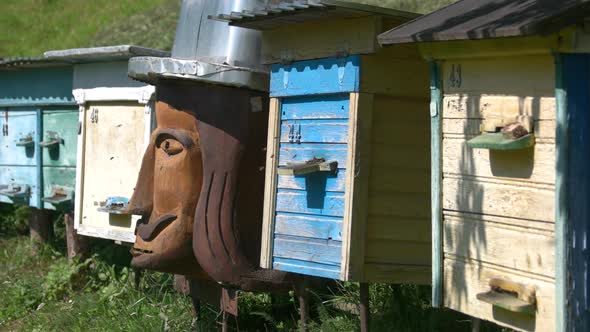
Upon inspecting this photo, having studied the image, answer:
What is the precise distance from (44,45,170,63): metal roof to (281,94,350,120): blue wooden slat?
6.57 ft

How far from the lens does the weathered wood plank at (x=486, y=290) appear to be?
176 inches

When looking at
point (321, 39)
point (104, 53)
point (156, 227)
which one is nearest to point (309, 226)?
point (321, 39)

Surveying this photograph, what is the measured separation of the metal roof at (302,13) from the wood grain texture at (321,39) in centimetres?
5

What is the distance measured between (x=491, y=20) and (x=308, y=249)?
88.2 inches

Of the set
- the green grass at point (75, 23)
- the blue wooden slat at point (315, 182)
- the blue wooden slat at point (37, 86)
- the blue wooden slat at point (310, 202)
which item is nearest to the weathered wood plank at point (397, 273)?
the blue wooden slat at point (310, 202)

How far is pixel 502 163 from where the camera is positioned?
187 inches

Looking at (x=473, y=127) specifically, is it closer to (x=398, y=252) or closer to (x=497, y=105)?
(x=497, y=105)

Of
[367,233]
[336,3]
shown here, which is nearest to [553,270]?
[367,233]

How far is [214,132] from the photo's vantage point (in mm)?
6961

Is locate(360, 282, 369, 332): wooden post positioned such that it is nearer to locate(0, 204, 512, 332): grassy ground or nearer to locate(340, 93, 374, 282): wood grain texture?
locate(340, 93, 374, 282): wood grain texture

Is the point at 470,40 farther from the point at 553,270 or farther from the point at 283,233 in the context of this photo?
the point at 283,233

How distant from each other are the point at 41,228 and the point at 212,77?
18.1 ft

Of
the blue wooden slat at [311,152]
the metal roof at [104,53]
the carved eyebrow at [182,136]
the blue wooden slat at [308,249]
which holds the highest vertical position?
the metal roof at [104,53]

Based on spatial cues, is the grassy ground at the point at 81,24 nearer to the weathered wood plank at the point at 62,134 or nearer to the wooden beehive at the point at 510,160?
the weathered wood plank at the point at 62,134
